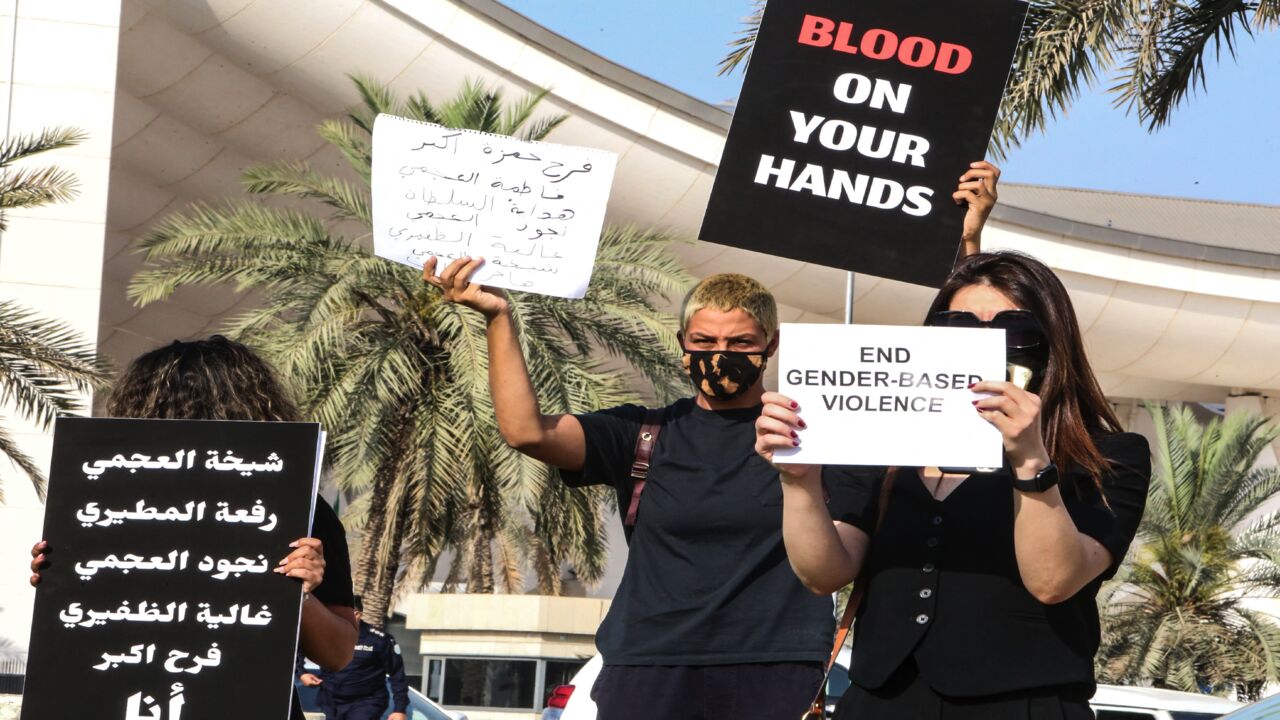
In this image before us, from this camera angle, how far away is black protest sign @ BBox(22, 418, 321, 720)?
3.26 m

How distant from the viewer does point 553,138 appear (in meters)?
25.8

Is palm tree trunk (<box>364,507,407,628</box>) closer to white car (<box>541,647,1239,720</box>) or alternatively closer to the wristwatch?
white car (<box>541,647,1239,720</box>)

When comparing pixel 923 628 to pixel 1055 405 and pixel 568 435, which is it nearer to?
pixel 1055 405

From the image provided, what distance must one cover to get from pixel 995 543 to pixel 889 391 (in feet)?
1.10

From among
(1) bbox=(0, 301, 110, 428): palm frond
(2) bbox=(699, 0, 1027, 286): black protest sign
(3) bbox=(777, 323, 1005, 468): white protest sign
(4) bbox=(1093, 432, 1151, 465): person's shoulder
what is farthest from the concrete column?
(4) bbox=(1093, 432, 1151, 465): person's shoulder

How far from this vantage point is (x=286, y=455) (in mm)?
3359

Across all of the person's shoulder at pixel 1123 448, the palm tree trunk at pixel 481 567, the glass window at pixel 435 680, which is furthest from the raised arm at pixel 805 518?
the glass window at pixel 435 680

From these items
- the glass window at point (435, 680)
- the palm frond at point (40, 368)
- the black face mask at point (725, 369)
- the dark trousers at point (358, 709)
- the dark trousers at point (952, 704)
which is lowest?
the glass window at point (435, 680)

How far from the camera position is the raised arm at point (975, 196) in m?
4.05

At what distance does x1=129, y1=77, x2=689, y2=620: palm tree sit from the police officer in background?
423 cm

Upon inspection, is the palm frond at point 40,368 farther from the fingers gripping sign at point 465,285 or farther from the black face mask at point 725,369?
the black face mask at point 725,369

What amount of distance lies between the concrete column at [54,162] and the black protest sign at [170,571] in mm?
17563

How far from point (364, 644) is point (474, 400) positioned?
197 inches

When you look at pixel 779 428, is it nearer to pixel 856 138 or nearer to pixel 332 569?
pixel 332 569
